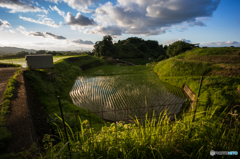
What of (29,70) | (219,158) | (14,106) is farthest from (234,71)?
(29,70)

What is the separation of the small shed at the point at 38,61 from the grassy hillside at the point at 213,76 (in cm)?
1040

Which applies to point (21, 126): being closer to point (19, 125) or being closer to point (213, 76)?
point (19, 125)

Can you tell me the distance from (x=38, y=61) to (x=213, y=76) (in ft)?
45.2

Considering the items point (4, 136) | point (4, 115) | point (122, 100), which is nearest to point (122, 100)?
point (122, 100)

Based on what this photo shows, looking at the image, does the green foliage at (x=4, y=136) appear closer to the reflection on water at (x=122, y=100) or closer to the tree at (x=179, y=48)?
the reflection on water at (x=122, y=100)

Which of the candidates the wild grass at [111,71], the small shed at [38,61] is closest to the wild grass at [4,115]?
the small shed at [38,61]

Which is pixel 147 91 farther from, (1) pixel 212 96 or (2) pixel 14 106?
(2) pixel 14 106

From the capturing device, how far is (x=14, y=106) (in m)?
3.99

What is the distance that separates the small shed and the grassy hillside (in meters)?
10.4

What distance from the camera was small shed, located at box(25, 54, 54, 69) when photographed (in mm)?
8484

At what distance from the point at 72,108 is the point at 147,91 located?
575 cm

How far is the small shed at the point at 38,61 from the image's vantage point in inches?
334

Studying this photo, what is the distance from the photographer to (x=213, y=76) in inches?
352

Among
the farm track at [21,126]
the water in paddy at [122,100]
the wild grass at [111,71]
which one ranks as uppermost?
the wild grass at [111,71]
